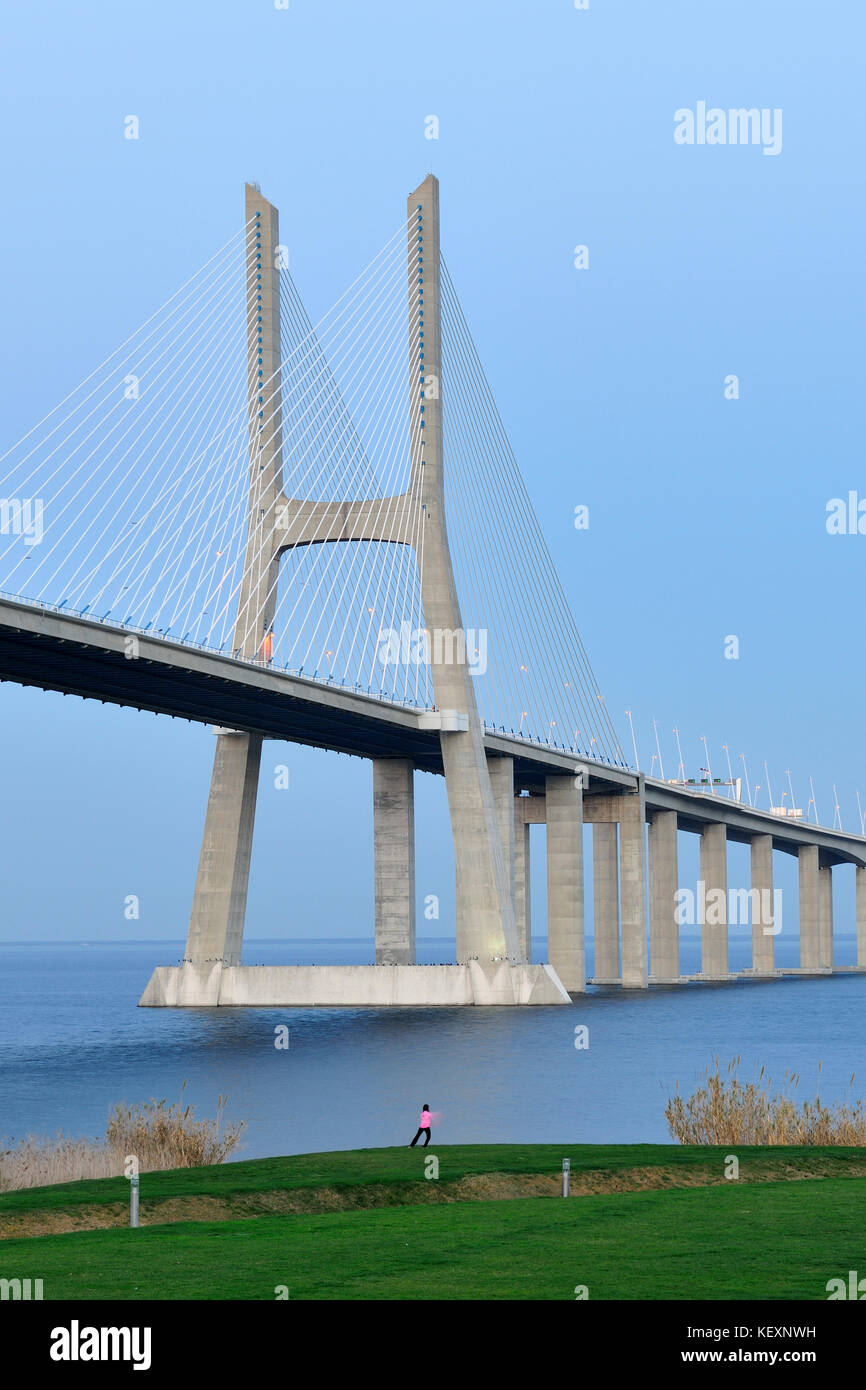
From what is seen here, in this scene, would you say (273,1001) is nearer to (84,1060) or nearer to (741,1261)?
(84,1060)

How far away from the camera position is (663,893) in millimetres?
115625

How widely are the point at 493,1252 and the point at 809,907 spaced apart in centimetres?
13725

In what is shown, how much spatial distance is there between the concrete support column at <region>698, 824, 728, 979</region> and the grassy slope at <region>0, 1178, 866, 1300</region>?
104808 mm

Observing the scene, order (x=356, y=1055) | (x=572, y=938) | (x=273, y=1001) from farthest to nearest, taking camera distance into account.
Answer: (x=572, y=938) < (x=273, y=1001) < (x=356, y=1055)

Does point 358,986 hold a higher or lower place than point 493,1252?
higher

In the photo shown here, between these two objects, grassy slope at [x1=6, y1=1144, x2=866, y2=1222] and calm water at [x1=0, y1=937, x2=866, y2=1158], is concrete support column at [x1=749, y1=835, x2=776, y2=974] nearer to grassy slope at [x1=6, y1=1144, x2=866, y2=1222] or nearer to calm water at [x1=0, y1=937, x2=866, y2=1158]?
calm water at [x1=0, y1=937, x2=866, y2=1158]

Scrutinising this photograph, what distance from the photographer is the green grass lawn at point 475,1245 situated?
14.5 meters

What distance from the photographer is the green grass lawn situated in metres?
14.5

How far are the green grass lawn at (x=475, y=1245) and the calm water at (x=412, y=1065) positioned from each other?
11.0 meters

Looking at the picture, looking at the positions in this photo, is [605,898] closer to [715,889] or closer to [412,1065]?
[715,889]

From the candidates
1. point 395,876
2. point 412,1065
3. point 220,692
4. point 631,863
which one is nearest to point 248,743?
point 395,876

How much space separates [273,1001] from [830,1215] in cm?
6094
